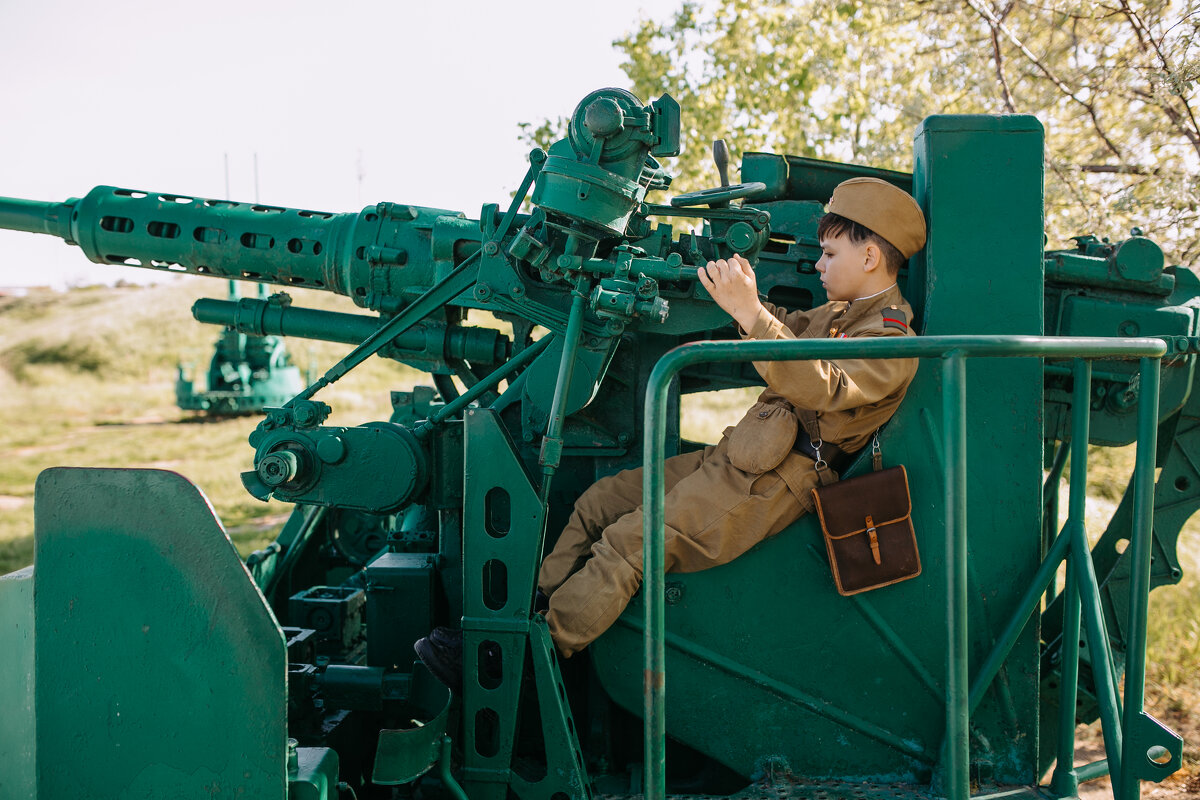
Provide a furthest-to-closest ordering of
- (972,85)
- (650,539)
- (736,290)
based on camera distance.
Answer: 1. (972,85)
2. (736,290)
3. (650,539)

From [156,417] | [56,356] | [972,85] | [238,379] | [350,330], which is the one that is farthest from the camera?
[56,356]

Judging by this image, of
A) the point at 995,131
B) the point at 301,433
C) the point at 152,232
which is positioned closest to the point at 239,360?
the point at 152,232

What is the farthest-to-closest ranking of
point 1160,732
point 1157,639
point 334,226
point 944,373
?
point 1157,639
point 334,226
point 1160,732
point 944,373

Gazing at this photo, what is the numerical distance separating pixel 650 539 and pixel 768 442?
80 centimetres

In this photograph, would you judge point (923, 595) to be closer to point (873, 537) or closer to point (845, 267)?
point (873, 537)

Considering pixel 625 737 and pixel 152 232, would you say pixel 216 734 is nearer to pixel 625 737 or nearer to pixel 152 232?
pixel 625 737

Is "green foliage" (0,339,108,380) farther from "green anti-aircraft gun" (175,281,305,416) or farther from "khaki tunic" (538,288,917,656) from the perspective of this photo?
"khaki tunic" (538,288,917,656)

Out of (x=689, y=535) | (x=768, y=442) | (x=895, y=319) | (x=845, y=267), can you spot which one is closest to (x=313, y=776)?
(x=689, y=535)

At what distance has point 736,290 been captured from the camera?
2.64m

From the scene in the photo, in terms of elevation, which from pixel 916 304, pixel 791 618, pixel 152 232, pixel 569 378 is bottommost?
pixel 791 618

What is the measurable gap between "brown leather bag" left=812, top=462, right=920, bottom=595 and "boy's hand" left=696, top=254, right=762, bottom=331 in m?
0.53

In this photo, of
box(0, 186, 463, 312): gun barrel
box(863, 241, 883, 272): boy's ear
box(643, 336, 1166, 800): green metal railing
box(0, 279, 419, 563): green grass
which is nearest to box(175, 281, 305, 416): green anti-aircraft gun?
box(0, 279, 419, 563): green grass

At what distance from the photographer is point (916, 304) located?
9.99ft

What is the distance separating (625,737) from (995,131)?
2.33m
